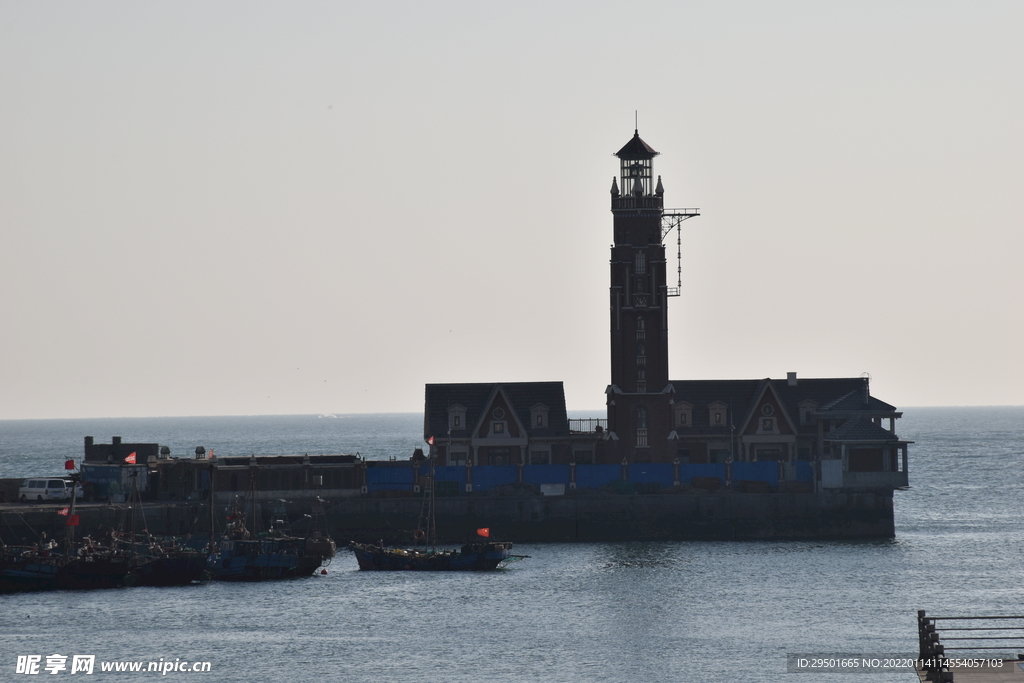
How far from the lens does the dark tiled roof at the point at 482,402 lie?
119 meters

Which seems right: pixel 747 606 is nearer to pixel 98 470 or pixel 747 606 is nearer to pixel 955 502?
pixel 98 470

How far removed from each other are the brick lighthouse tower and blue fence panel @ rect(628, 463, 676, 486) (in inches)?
92.6

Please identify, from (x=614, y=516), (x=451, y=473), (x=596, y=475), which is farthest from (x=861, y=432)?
(x=451, y=473)

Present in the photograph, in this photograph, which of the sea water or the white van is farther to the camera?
the white van

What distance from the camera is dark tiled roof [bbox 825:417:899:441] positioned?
116 metres

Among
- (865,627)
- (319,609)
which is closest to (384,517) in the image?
(319,609)

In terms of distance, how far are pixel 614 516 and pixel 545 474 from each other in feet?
21.6

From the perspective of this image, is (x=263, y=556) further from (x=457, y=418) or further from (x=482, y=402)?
(x=482, y=402)

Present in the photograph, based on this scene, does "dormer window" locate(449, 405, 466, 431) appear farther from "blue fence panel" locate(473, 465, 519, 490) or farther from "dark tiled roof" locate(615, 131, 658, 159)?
"dark tiled roof" locate(615, 131, 658, 159)

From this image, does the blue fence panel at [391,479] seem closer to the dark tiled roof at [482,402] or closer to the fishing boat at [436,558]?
the dark tiled roof at [482,402]

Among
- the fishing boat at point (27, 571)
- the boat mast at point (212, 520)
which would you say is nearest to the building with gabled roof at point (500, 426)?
the boat mast at point (212, 520)

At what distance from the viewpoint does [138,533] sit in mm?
105875

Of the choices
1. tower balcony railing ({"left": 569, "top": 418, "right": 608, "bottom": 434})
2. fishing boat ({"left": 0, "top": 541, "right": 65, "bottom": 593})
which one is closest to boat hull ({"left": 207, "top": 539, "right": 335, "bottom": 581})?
fishing boat ({"left": 0, "top": 541, "right": 65, "bottom": 593})

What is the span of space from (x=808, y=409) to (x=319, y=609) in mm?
50293
